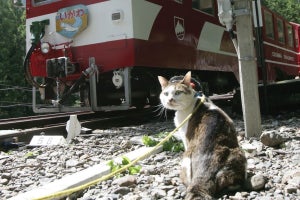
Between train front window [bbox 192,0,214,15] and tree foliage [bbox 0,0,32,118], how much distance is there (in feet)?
43.3

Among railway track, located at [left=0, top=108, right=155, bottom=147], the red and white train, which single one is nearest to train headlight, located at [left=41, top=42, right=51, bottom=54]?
the red and white train

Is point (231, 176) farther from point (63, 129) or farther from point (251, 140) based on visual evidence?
point (63, 129)

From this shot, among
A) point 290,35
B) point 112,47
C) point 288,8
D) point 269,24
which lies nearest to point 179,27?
point 112,47

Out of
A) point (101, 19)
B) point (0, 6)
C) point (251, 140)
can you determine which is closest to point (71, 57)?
point (101, 19)

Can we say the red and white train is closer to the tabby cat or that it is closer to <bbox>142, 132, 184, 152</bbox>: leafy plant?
<bbox>142, 132, 184, 152</bbox>: leafy plant

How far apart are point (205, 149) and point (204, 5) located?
6393 millimetres

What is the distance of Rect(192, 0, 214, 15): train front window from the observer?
8.00 metres

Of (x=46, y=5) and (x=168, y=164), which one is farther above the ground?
(x=46, y=5)

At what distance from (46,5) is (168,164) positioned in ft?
16.1

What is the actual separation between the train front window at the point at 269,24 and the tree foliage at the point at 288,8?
2486 cm

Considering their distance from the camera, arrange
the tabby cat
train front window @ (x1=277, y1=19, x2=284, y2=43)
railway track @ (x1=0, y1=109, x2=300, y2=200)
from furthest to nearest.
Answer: train front window @ (x1=277, y1=19, x2=284, y2=43)
railway track @ (x1=0, y1=109, x2=300, y2=200)
the tabby cat

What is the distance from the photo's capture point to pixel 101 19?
658 cm

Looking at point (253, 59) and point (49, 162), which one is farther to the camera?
point (253, 59)

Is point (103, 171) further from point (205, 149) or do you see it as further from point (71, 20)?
point (71, 20)
